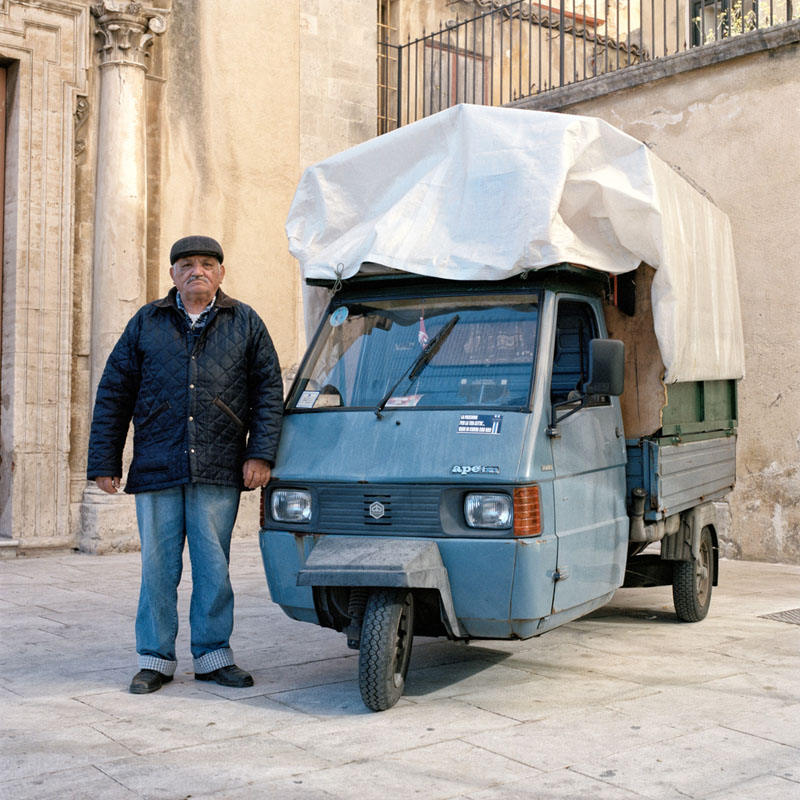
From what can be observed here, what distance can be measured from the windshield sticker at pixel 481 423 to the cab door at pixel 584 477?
32 cm

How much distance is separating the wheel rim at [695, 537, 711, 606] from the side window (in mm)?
2018

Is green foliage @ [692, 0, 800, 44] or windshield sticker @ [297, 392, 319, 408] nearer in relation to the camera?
windshield sticker @ [297, 392, 319, 408]

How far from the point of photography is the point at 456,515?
5.04 metres

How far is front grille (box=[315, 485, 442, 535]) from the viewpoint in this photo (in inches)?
199

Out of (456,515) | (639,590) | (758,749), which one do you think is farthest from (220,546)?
(639,590)

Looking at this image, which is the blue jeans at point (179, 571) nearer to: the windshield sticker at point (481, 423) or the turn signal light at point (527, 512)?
the windshield sticker at point (481, 423)

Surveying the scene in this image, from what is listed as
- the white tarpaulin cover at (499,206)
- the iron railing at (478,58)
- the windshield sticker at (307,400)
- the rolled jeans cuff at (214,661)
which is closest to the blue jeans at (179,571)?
the rolled jeans cuff at (214,661)

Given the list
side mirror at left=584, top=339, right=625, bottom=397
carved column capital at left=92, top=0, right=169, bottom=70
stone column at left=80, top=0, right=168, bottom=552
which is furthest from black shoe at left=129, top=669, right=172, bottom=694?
carved column capital at left=92, top=0, right=169, bottom=70

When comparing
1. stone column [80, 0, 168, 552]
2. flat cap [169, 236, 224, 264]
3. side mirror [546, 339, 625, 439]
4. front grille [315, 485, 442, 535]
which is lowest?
front grille [315, 485, 442, 535]

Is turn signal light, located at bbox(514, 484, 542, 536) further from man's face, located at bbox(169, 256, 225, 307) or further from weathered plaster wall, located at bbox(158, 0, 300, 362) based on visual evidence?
weathered plaster wall, located at bbox(158, 0, 300, 362)

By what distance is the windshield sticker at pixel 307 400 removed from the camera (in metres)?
5.77

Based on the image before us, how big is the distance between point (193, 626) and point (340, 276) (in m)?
1.98

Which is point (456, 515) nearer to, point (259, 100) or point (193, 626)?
point (193, 626)

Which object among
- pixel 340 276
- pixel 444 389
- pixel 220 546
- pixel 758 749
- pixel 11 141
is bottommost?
pixel 758 749
